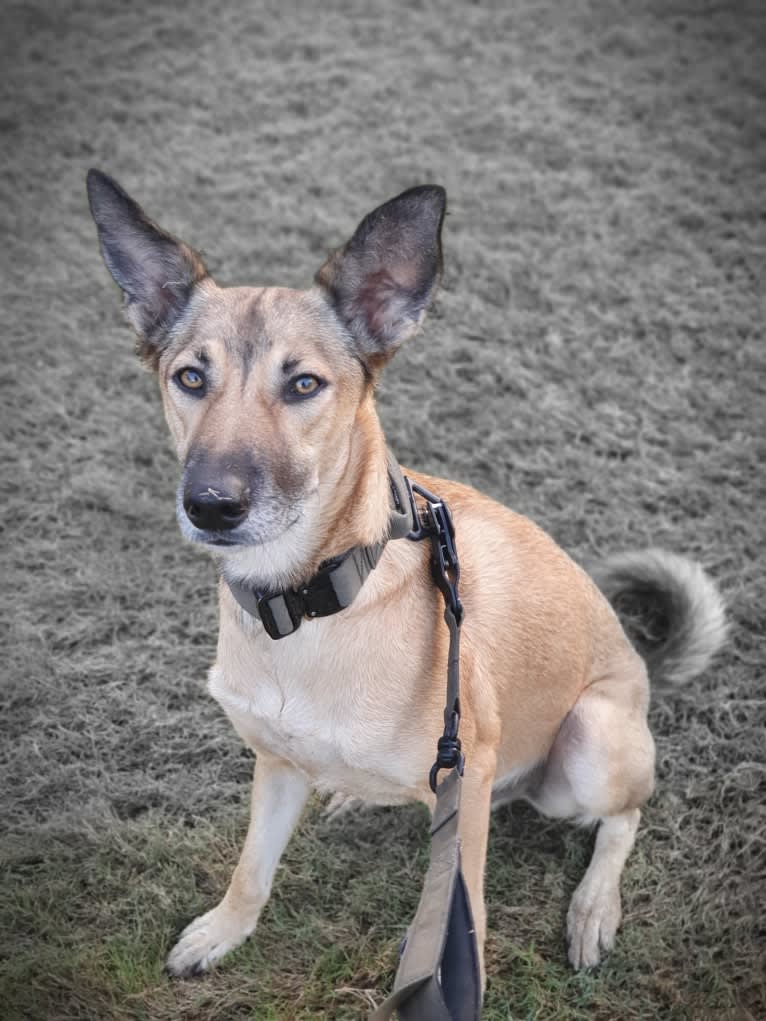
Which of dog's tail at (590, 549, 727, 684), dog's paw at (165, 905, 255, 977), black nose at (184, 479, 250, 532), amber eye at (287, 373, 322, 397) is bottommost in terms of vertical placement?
dog's paw at (165, 905, 255, 977)

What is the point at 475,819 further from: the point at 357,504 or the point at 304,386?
the point at 304,386

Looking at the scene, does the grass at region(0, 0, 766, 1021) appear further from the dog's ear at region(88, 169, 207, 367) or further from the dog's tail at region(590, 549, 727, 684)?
the dog's ear at region(88, 169, 207, 367)

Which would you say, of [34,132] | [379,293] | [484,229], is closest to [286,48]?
Answer: [34,132]

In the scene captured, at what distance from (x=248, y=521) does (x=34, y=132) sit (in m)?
7.05

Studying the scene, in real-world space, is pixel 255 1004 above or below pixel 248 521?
below

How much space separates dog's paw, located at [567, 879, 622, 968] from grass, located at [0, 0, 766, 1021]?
6 cm

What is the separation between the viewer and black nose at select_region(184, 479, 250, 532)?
2078 mm

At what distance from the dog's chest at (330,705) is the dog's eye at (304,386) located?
65cm

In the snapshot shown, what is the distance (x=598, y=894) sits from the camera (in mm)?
3068

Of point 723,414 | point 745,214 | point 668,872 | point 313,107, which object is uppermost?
point 313,107

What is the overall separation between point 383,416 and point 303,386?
2795 millimetres

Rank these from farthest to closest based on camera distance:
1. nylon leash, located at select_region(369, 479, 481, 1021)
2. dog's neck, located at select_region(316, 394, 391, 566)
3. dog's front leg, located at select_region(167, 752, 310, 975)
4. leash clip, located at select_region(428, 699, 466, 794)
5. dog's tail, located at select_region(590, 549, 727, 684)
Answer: dog's tail, located at select_region(590, 549, 727, 684) < dog's front leg, located at select_region(167, 752, 310, 975) < dog's neck, located at select_region(316, 394, 391, 566) < leash clip, located at select_region(428, 699, 466, 794) < nylon leash, located at select_region(369, 479, 481, 1021)

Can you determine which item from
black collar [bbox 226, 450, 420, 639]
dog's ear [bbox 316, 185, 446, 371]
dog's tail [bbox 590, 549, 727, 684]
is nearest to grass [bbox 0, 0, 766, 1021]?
dog's tail [bbox 590, 549, 727, 684]

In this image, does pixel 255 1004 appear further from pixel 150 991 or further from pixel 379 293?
pixel 379 293
